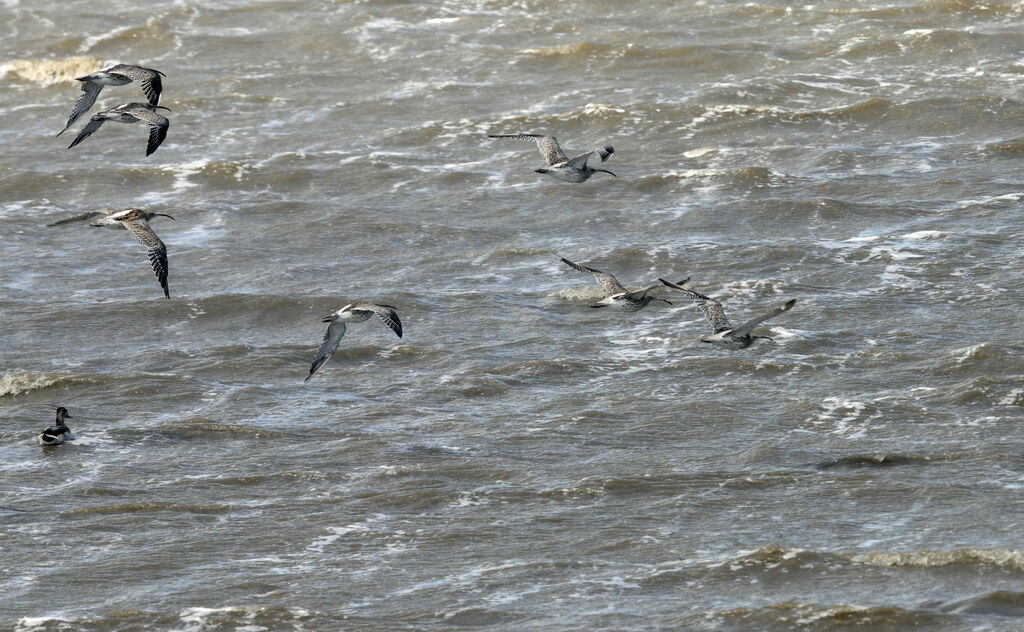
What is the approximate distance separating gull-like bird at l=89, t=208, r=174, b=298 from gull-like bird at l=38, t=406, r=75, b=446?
6.37ft

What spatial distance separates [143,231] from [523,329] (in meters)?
5.85

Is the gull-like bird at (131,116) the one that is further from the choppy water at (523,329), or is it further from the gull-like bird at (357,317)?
the choppy water at (523,329)

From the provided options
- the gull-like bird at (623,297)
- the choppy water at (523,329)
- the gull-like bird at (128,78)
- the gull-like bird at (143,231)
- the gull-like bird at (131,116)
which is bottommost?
the choppy water at (523,329)

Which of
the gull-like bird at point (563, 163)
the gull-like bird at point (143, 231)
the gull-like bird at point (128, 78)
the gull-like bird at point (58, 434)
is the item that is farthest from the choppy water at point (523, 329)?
the gull-like bird at point (128, 78)

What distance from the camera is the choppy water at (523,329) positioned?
48.7ft

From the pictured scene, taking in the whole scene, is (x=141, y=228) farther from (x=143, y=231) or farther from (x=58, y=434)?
(x=58, y=434)

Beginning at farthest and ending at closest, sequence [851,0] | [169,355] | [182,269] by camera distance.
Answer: [851,0] < [182,269] < [169,355]

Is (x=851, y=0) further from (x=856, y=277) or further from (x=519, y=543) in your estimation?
(x=519, y=543)

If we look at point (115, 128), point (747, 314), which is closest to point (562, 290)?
point (747, 314)

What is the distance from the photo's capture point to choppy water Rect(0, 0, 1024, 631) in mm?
14836

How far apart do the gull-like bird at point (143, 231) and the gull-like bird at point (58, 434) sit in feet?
6.37

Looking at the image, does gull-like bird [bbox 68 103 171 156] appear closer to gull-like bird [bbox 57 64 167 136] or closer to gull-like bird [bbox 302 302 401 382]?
gull-like bird [bbox 57 64 167 136]

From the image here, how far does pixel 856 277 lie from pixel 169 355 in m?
8.96

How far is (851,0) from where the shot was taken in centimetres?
3597
